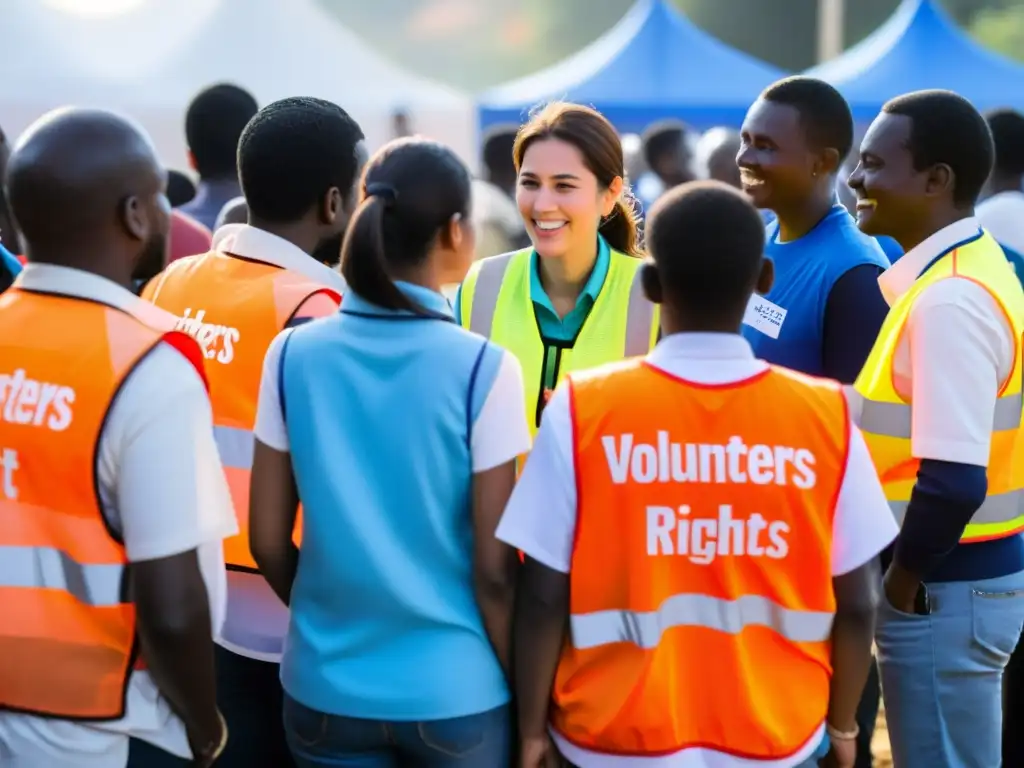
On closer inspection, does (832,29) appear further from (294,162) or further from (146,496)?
(146,496)

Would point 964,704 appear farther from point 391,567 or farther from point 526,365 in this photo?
point 391,567

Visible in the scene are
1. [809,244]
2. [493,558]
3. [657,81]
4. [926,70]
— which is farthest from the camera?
[657,81]

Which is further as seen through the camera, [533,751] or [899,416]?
[899,416]

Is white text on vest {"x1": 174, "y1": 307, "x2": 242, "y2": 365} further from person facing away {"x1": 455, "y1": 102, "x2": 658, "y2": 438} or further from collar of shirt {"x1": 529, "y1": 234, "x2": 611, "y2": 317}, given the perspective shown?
collar of shirt {"x1": 529, "y1": 234, "x2": 611, "y2": 317}

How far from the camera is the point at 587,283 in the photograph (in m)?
3.18

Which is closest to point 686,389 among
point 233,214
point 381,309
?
point 381,309

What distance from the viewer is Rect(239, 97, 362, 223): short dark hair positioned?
284 centimetres

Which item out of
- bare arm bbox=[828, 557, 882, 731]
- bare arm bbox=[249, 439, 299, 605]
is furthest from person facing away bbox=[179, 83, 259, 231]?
bare arm bbox=[828, 557, 882, 731]

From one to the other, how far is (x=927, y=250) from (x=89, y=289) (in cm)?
193

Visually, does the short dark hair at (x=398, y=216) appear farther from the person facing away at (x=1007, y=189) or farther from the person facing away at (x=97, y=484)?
the person facing away at (x=1007, y=189)

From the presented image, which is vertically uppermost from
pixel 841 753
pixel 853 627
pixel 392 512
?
pixel 392 512

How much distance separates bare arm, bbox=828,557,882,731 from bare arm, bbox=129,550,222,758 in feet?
3.67

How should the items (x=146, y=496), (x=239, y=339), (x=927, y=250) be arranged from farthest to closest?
(x=927, y=250)
(x=239, y=339)
(x=146, y=496)

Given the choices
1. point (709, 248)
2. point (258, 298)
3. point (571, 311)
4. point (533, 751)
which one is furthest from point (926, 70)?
point (533, 751)
